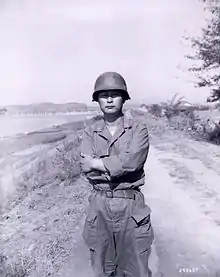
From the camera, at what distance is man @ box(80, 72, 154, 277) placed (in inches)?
36.3

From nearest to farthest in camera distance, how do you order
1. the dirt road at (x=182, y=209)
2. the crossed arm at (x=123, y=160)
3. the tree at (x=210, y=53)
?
1. the crossed arm at (x=123, y=160)
2. the dirt road at (x=182, y=209)
3. the tree at (x=210, y=53)

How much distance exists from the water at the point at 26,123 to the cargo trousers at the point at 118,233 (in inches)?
14.8

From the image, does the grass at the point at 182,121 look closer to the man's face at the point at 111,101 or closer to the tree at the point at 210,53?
the tree at the point at 210,53

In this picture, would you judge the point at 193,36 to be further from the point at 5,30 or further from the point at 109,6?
the point at 5,30

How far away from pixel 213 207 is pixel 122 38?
61 centimetres

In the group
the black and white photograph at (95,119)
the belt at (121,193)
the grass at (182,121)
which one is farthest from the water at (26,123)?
the belt at (121,193)

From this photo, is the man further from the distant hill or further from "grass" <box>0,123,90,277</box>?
the distant hill

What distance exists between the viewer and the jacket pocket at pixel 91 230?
971 millimetres

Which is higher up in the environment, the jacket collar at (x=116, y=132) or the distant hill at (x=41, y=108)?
the distant hill at (x=41, y=108)

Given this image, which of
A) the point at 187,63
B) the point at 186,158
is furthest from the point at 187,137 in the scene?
the point at 187,63

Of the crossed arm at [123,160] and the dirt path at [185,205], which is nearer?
the crossed arm at [123,160]

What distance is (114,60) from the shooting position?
1.23 meters

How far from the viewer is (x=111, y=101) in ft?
3.12

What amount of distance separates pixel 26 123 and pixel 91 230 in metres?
0.47
